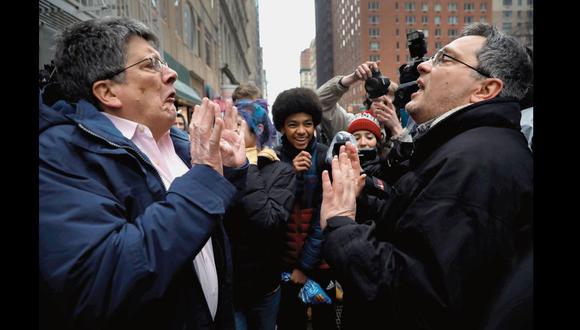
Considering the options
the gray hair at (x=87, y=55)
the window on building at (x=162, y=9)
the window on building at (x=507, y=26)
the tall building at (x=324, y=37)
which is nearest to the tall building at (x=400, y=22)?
the window on building at (x=507, y=26)

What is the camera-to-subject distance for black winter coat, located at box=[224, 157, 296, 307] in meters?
2.13

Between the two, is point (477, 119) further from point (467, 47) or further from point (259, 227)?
point (259, 227)

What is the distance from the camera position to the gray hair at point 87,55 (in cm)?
146

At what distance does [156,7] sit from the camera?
1186cm

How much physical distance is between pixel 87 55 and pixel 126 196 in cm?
67

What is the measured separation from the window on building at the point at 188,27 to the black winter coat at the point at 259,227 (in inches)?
631

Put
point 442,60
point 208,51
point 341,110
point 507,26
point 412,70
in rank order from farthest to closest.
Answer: point 507,26 → point 208,51 → point 341,110 → point 412,70 → point 442,60

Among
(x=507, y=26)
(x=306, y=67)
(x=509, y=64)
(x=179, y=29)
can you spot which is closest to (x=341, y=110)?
(x=509, y=64)

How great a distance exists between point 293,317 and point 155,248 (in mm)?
1870

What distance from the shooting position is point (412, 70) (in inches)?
99.8

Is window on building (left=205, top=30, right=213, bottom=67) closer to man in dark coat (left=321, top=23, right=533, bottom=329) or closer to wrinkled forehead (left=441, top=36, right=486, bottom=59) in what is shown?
wrinkled forehead (left=441, top=36, right=486, bottom=59)

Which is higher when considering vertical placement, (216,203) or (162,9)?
(162,9)

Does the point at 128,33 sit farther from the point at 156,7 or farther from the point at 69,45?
the point at 156,7

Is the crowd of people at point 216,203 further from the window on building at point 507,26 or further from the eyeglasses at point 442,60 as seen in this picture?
the window on building at point 507,26
